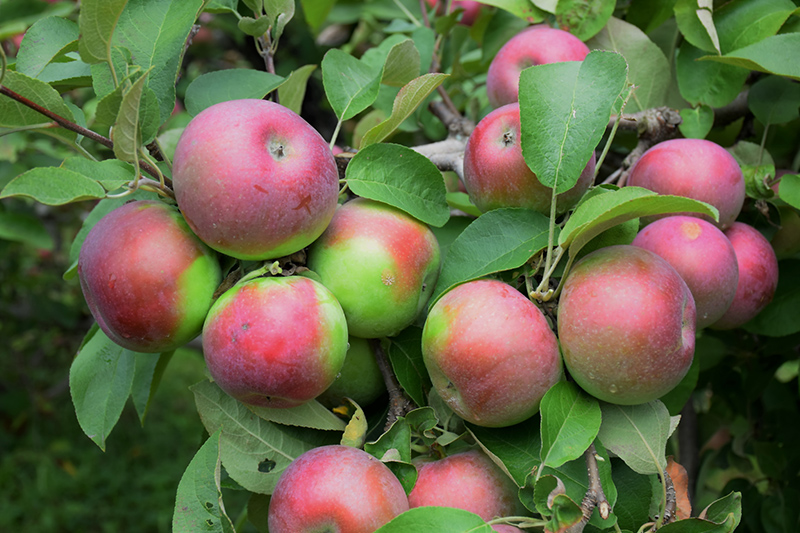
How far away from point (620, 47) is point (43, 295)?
9.05ft

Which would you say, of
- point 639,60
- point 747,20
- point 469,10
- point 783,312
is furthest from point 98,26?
point 469,10

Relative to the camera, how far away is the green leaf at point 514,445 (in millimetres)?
746

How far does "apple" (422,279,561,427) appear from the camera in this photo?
0.71 metres

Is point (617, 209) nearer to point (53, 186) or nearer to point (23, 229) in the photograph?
point (53, 186)

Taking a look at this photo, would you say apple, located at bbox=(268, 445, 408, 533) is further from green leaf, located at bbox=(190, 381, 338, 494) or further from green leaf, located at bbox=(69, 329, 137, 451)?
green leaf, located at bbox=(69, 329, 137, 451)

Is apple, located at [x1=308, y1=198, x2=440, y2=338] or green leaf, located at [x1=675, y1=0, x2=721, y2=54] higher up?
green leaf, located at [x1=675, y1=0, x2=721, y2=54]

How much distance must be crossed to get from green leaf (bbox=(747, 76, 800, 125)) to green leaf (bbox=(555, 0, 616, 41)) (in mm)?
303

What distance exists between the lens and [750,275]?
3.15 feet

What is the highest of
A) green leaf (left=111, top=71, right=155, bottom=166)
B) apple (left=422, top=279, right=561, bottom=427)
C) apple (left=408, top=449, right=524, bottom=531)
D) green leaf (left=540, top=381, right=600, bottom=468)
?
green leaf (left=111, top=71, right=155, bottom=166)

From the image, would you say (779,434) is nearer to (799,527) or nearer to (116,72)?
(799,527)

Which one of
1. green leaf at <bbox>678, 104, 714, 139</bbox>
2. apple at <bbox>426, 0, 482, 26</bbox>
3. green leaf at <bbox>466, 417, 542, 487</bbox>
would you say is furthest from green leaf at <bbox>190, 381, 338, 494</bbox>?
apple at <bbox>426, 0, 482, 26</bbox>

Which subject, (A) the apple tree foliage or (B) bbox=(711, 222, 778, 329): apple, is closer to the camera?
(A) the apple tree foliage

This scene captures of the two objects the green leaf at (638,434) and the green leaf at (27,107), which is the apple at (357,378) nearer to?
the green leaf at (638,434)

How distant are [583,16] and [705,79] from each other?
25 cm
